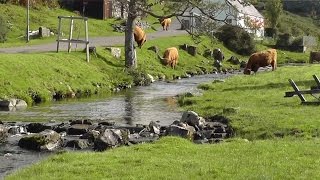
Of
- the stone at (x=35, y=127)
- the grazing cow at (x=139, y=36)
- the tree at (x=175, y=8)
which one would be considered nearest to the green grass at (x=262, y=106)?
the tree at (x=175, y=8)

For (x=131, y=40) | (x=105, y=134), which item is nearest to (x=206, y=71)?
(x=131, y=40)

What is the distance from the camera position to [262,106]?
30453mm

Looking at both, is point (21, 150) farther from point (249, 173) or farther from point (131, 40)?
point (131, 40)

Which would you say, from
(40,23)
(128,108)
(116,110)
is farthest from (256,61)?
(40,23)

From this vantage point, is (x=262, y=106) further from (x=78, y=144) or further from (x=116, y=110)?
(x=78, y=144)

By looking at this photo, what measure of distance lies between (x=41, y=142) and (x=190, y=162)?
269 inches

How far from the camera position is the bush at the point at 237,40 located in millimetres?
85312

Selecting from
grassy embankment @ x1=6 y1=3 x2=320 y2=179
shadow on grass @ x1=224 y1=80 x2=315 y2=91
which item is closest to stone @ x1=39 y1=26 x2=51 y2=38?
shadow on grass @ x1=224 y1=80 x2=315 y2=91

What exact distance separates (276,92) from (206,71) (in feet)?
94.0

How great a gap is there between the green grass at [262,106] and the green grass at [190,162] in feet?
10.5

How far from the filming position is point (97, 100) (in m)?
37.7

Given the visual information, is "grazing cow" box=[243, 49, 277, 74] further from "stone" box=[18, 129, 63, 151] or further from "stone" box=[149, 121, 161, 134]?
"stone" box=[18, 129, 63, 151]

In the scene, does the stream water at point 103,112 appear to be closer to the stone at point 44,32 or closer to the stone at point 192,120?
the stone at point 192,120

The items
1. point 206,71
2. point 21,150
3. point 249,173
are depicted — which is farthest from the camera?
point 206,71
